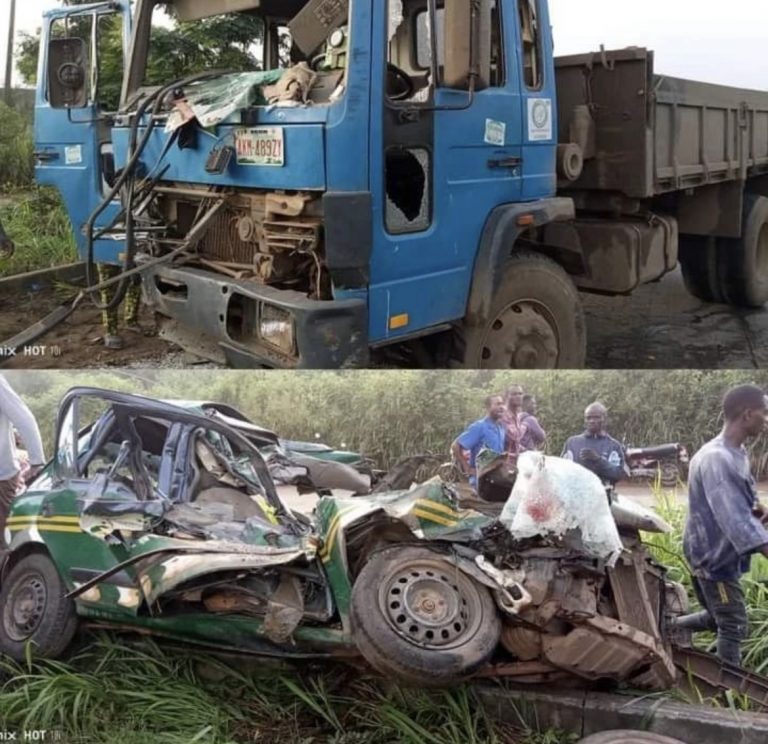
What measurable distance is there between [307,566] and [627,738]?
2.94 feet

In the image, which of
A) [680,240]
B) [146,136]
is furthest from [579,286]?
[146,136]

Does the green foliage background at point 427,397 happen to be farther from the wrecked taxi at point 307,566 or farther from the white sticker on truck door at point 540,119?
the white sticker on truck door at point 540,119

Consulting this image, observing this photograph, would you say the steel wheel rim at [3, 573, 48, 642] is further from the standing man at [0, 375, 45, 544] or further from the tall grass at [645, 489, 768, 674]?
the tall grass at [645, 489, 768, 674]

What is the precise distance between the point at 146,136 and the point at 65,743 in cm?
177

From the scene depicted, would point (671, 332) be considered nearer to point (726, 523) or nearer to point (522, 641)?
point (726, 523)

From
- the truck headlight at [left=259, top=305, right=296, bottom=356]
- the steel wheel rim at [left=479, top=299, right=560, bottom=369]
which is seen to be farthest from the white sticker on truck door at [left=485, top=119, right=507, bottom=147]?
the truck headlight at [left=259, top=305, right=296, bottom=356]

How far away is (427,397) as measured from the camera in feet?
8.94

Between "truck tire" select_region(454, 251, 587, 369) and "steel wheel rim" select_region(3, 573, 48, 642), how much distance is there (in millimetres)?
1413

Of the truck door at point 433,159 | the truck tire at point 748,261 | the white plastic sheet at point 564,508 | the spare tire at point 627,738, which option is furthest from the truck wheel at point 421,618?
the truck tire at point 748,261

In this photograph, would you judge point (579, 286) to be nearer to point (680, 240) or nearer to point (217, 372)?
point (680, 240)

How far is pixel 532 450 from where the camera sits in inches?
102

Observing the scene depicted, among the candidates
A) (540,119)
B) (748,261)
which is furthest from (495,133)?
(748,261)

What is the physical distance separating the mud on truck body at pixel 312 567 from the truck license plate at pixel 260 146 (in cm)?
73

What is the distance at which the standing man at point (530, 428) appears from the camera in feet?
8.73
